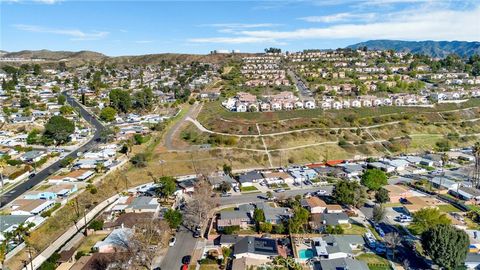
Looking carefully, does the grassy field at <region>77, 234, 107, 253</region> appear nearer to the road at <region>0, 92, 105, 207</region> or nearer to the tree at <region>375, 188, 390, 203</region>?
the road at <region>0, 92, 105, 207</region>

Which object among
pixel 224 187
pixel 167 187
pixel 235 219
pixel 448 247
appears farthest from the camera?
pixel 224 187

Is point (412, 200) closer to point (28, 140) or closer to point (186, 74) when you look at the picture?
point (28, 140)

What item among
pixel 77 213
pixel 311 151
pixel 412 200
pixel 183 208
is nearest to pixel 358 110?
pixel 311 151

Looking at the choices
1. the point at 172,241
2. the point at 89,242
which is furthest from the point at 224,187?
the point at 89,242

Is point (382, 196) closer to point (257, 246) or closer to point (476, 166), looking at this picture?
point (257, 246)

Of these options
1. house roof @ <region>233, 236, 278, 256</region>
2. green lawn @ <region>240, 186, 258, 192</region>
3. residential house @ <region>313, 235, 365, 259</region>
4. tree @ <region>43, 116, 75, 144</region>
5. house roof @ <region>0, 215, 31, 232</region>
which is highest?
tree @ <region>43, 116, 75, 144</region>

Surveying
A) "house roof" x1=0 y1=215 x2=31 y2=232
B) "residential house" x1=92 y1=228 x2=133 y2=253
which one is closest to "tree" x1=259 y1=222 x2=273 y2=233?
"residential house" x1=92 y1=228 x2=133 y2=253

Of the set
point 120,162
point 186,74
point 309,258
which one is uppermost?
point 186,74
